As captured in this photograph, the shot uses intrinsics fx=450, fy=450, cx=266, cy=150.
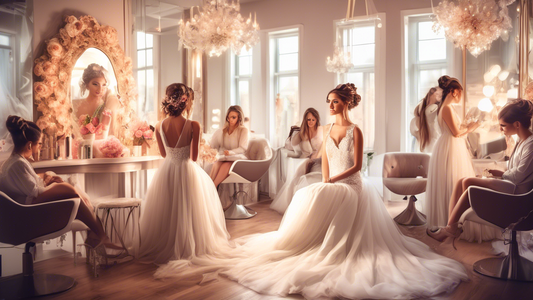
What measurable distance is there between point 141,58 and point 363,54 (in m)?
4.31

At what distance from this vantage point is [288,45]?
934 centimetres

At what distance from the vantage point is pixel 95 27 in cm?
527

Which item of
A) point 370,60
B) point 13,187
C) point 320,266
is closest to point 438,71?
point 370,60

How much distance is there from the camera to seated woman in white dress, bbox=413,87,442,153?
6168mm

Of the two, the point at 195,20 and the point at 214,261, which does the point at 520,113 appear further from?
the point at 195,20

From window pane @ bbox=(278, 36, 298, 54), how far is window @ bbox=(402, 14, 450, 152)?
2.37 meters

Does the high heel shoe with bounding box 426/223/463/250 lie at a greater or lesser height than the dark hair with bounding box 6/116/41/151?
lesser

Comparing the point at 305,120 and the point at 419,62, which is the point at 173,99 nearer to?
the point at 305,120

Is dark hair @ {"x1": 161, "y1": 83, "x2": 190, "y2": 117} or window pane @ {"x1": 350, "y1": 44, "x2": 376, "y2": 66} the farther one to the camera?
window pane @ {"x1": 350, "y1": 44, "x2": 376, "y2": 66}

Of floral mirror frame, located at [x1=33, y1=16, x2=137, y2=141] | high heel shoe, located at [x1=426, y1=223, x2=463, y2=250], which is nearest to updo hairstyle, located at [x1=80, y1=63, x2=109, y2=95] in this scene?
floral mirror frame, located at [x1=33, y1=16, x2=137, y2=141]

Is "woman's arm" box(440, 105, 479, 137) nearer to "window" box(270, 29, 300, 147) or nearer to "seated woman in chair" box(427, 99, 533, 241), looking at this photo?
"seated woman in chair" box(427, 99, 533, 241)

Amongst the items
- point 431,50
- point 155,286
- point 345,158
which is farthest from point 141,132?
point 431,50

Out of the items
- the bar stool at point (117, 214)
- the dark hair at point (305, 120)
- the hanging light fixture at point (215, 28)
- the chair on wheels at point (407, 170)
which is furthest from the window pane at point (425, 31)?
the bar stool at point (117, 214)

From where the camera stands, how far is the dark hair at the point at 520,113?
150 inches
